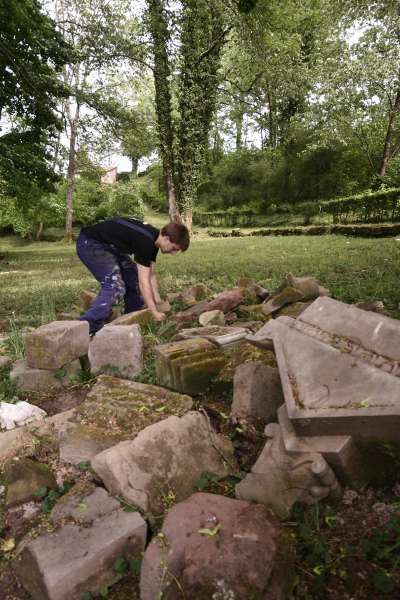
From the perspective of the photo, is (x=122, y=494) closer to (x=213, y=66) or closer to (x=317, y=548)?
(x=317, y=548)

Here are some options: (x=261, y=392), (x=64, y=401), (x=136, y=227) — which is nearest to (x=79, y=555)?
(x=261, y=392)

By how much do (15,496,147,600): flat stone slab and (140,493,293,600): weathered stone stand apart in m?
0.20

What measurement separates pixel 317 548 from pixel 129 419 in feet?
4.37

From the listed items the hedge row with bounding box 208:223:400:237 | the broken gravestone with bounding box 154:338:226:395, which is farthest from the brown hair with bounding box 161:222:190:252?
the hedge row with bounding box 208:223:400:237

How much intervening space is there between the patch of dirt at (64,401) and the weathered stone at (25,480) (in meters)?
0.75

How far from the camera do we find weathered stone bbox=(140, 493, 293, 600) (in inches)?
49.7

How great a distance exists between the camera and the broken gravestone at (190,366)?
2727 mm

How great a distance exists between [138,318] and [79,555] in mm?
2413

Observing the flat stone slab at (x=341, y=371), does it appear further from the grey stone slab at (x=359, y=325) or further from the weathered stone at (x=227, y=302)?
the weathered stone at (x=227, y=302)

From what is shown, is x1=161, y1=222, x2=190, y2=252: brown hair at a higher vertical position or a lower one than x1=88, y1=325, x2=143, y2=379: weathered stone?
higher

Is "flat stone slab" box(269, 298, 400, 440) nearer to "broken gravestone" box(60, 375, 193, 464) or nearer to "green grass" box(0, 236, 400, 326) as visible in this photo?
"broken gravestone" box(60, 375, 193, 464)

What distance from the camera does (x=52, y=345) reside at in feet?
10.00

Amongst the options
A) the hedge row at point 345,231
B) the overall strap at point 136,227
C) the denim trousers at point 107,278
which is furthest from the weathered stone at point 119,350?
the hedge row at point 345,231

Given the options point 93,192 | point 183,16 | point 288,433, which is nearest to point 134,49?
point 183,16
